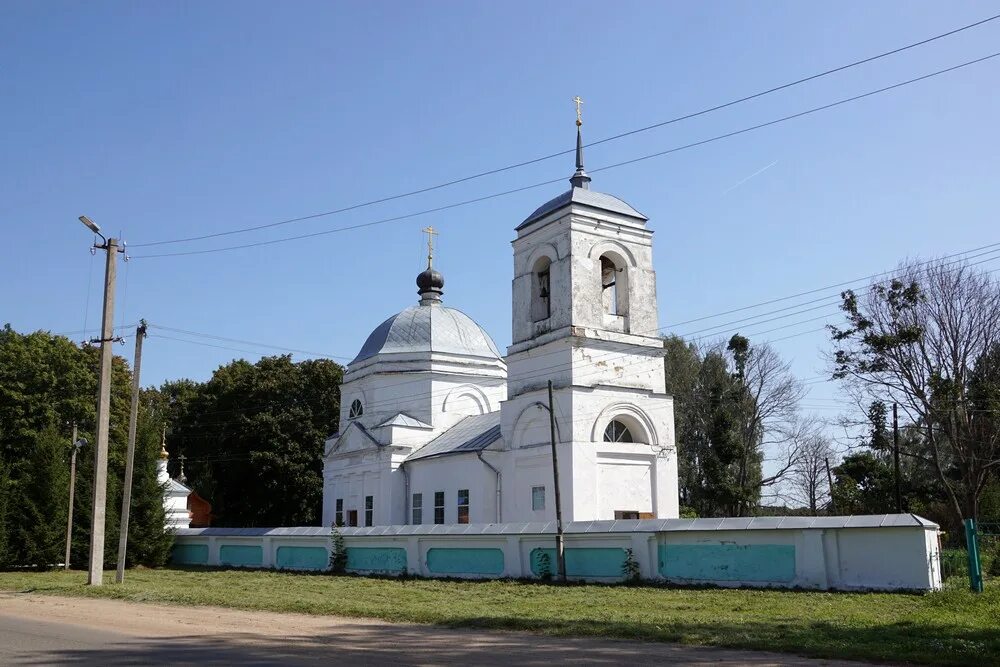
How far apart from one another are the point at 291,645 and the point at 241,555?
21474mm

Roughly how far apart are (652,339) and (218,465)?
1177 inches

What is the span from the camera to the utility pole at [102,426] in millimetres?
21266

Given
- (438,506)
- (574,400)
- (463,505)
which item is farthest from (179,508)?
(574,400)

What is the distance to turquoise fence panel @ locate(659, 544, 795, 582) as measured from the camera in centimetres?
1753

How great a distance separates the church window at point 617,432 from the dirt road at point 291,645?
1356 cm

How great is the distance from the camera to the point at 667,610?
1460 centimetres

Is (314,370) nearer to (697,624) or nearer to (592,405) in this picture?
(592,405)

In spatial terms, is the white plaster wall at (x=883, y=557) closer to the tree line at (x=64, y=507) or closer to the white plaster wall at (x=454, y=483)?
the white plaster wall at (x=454, y=483)

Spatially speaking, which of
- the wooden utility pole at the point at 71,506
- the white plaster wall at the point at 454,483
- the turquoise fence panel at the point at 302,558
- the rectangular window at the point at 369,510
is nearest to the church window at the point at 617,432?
the white plaster wall at the point at 454,483

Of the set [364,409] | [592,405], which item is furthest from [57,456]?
[592,405]

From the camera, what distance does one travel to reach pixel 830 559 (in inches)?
670

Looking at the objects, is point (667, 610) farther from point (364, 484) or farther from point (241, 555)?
point (364, 484)

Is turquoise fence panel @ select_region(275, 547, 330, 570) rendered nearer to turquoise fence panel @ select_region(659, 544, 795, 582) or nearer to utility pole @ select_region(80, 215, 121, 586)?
utility pole @ select_region(80, 215, 121, 586)

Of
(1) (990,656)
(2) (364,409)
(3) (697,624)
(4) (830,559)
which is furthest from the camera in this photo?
(2) (364,409)
